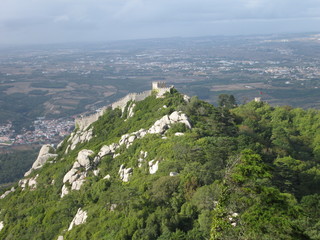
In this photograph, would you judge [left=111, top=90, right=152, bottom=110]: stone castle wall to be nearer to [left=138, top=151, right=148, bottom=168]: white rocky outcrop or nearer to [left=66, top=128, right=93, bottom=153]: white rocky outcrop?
[left=66, top=128, right=93, bottom=153]: white rocky outcrop

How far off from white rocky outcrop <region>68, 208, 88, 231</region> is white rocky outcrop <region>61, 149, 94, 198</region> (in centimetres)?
700

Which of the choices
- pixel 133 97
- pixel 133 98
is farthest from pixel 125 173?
pixel 133 97

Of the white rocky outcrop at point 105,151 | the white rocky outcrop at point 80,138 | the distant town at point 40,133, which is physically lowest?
the distant town at point 40,133

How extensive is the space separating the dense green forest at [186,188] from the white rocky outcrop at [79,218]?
1.69ft

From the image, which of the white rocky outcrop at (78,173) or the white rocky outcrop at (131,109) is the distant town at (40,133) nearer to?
the white rocky outcrop at (131,109)

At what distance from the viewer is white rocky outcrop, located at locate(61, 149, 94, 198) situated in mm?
37956

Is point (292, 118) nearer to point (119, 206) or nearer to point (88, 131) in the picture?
point (88, 131)

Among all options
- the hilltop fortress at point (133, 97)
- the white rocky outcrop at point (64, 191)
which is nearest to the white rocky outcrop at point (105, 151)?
the white rocky outcrop at point (64, 191)

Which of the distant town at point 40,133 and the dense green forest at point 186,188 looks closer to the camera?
the dense green forest at point 186,188

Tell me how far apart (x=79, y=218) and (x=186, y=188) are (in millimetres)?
9662

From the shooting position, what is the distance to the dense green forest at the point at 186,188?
17.4 m

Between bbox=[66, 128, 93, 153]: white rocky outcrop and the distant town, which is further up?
bbox=[66, 128, 93, 153]: white rocky outcrop

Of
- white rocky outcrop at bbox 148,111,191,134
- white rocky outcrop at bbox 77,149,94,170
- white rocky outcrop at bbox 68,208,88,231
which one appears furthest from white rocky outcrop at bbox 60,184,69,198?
white rocky outcrop at bbox 148,111,191,134

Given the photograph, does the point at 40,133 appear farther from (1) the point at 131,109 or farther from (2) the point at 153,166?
(2) the point at 153,166
